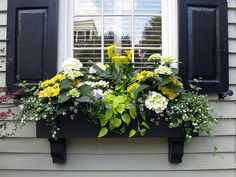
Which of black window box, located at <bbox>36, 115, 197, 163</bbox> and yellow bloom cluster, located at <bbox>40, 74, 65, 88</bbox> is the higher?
yellow bloom cluster, located at <bbox>40, 74, 65, 88</bbox>

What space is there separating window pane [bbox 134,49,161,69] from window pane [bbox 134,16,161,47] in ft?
0.17

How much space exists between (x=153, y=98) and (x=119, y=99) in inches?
9.7

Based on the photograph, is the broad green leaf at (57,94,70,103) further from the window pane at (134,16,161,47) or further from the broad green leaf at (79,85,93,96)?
the window pane at (134,16,161,47)

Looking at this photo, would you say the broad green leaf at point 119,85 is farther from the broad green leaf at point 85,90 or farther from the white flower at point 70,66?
the white flower at point 70,66

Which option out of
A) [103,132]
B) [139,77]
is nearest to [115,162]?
[103,132]

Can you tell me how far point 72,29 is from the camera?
312 centimetres

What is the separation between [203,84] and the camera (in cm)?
292

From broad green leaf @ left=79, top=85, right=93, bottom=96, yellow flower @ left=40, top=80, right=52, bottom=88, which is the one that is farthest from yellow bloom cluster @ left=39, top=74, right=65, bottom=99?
broad green leaf @ left=79, top=85, right=93, bottom=96

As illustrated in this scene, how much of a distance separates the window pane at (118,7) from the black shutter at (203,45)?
472 millimetres

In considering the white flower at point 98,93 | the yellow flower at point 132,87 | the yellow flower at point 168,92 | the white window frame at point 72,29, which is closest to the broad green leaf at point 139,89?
the yellow flower at point 132,87

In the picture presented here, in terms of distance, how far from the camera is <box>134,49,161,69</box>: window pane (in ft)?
10.2

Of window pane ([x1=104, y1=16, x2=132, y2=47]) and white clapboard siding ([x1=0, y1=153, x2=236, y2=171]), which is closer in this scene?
white clapboard siding ([x1=0, y1=153, x2=236, y2=171])

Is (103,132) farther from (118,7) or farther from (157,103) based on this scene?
(118,7)

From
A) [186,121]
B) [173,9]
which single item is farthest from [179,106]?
[173,9]
